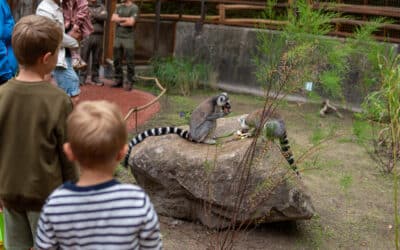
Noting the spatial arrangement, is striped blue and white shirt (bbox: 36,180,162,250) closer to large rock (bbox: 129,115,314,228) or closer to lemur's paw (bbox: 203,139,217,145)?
large rock (bbox: 129,115,314,228)

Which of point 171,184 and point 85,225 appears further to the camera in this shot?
point 171,184

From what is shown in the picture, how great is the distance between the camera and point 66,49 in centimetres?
368

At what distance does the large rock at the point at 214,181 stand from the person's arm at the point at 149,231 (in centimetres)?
179

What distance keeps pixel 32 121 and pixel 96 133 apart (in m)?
0.63

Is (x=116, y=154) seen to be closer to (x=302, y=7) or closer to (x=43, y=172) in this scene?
(x=43, y=172)

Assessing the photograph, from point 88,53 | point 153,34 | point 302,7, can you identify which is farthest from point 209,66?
point 302,7

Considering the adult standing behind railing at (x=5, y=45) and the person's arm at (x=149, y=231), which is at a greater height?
the adult standing behind railing at (x=5, y=45)

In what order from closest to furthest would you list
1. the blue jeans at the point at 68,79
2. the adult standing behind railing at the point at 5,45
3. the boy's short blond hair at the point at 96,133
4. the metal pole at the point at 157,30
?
the boy's short blond hair at the point at 96,133
the adult standing behind railing at the point at 5,45
the blue jeans at the point at 68,79
the metal pole at the point at 157,30

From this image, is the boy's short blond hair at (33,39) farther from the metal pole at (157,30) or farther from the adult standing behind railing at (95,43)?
the metal pole at (157,30)

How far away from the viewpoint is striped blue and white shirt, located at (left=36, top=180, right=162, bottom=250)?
4.94 ft

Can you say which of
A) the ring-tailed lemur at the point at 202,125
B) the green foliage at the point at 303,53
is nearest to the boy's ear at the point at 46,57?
the green foliage at the point at 303,53

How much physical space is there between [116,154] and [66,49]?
2333mm

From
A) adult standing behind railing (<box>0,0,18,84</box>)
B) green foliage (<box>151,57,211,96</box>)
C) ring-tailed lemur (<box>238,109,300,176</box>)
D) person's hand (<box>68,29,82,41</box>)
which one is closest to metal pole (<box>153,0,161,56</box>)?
green foliage (<box>151,57,211,96</box>)

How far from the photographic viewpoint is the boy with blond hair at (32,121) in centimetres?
200
